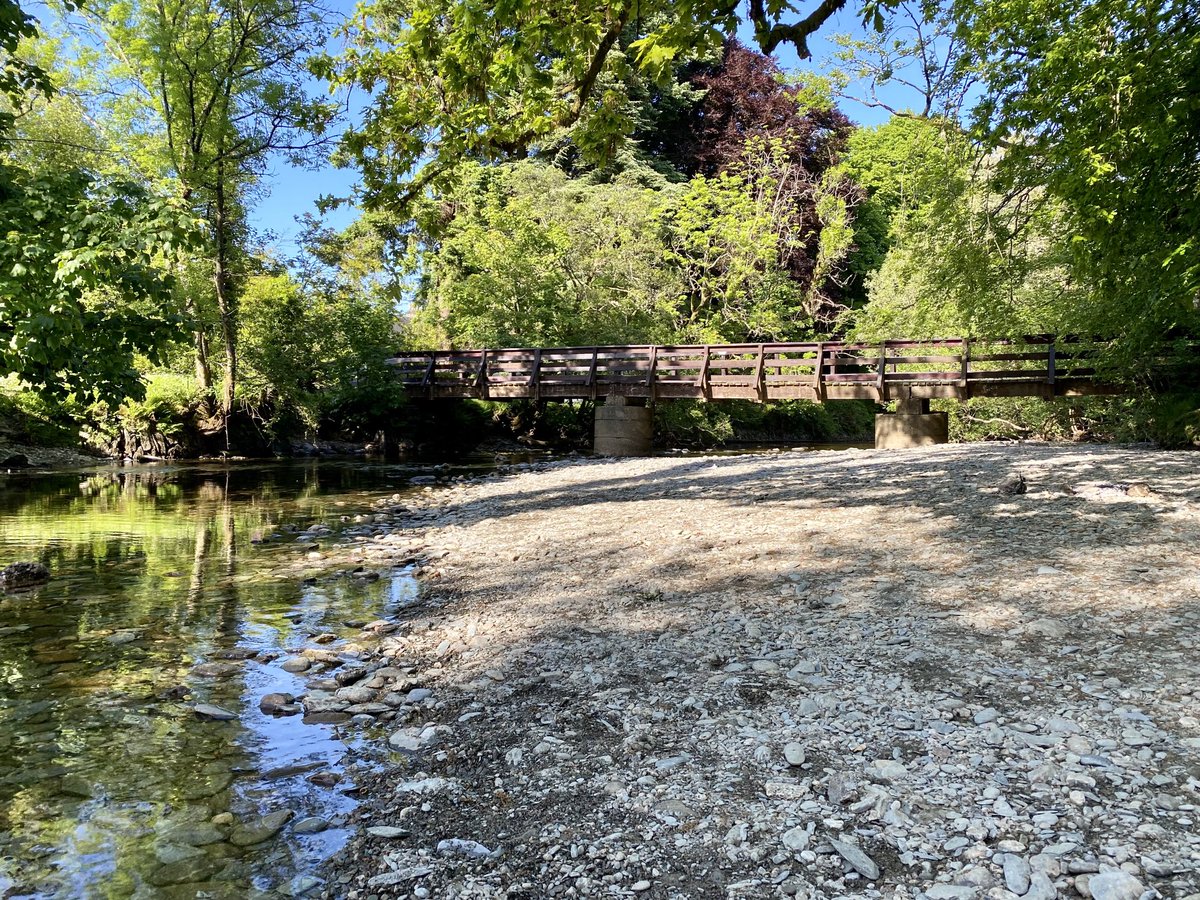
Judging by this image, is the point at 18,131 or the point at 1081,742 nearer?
the point at 1081,742

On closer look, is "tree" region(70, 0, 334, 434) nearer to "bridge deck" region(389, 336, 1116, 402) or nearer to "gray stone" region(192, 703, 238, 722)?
"bridge deck" region(389, 336, 1116, 402)

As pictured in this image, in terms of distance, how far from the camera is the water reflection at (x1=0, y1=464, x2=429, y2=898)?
114 inches

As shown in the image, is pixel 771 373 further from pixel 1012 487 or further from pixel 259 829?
pixel 259 829

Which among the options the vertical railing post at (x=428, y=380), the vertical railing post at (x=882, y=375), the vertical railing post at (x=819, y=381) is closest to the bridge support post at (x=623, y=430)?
the vertical railing post at (x=819, y=381)

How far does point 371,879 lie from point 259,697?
2.20 meters

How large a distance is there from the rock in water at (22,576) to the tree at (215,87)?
15.2m

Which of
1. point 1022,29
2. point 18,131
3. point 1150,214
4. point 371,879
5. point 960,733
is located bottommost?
point 371,879

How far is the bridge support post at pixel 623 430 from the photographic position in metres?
22.8

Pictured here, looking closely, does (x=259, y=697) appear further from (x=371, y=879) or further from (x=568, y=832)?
(x=568, y=832)

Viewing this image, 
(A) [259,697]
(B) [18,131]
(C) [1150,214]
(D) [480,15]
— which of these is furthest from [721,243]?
(A) [259,697]

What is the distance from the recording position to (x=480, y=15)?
4.83 meters

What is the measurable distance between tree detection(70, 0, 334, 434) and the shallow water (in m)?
13.8

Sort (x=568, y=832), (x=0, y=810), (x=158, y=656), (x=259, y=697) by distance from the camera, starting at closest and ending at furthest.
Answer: (x=568, y=832) → (x=0, y=810) → (x=259, y=697) → (x=158, y=656)

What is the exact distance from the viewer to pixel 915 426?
19859 mm
